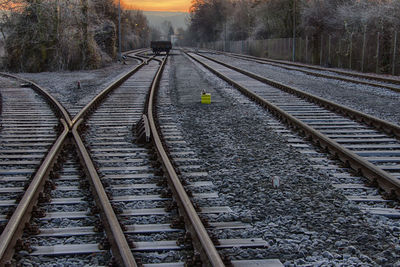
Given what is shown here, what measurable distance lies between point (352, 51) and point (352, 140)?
23275mm

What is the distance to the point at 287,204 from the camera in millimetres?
5199

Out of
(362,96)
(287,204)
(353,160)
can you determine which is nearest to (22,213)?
(287,204)

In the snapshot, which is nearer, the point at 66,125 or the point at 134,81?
the point at 66,125

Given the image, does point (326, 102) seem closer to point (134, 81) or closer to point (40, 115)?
point (40, 115)

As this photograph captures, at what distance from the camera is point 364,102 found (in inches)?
518

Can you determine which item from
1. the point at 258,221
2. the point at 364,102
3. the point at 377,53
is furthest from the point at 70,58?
the point at 258,221

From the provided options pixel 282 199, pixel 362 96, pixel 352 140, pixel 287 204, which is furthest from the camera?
pixel 362 96

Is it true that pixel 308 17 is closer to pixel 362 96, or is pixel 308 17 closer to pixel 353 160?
pixel 362 96

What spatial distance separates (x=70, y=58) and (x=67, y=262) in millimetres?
26064

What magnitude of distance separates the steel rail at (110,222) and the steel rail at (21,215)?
531 millimetres

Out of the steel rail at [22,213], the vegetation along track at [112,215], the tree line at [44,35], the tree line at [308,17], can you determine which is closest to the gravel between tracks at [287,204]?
the vegetation along track at [112,215]

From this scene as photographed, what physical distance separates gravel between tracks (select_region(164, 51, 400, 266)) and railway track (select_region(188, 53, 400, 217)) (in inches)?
11.7

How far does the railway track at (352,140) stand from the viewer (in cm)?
546

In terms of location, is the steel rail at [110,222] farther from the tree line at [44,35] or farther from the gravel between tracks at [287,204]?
the tree line at [44,35]
